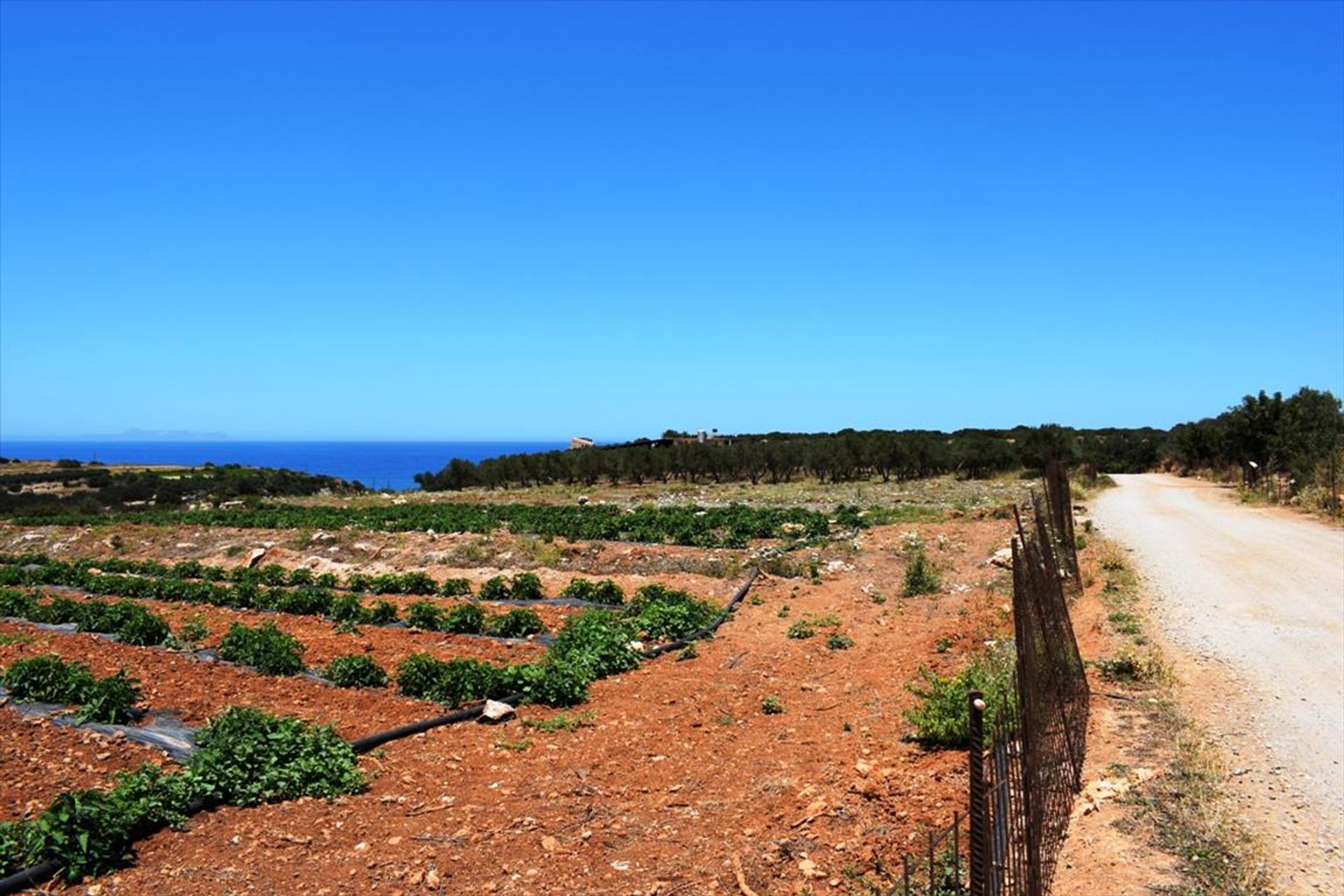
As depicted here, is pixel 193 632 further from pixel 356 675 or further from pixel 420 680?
pixel 420 680

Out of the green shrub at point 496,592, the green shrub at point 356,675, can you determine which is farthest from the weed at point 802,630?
the green shrub at point 496,592

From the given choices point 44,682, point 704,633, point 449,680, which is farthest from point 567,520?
point 44,682

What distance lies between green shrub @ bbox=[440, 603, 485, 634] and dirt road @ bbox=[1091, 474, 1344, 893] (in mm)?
9113

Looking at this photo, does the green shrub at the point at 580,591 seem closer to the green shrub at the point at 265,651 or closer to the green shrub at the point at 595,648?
the green shrub at the point at 595,648

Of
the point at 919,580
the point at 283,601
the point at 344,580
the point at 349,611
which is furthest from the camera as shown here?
the point at 344,580

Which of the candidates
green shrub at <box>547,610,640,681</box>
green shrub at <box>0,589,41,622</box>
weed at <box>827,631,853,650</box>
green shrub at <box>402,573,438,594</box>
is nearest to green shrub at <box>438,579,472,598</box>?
green shrub at <box>402,573,438,594</box>

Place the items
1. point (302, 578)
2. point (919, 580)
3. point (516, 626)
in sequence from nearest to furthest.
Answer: point (516, 626)
point (919, 580)
point (302, 578)

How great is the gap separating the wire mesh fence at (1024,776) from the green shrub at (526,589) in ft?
33.0

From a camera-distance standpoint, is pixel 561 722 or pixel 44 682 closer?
pixel 561 722

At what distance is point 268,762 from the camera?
7102 millimetres

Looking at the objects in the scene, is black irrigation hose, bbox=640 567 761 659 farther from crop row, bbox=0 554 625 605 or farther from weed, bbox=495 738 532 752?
weed, bbox=495 738 532 752

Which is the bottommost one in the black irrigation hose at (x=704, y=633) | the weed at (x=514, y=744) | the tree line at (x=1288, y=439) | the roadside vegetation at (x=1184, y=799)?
the weed at (x=514, y=744)

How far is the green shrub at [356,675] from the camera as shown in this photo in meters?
10.3

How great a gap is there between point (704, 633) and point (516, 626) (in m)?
2.76
